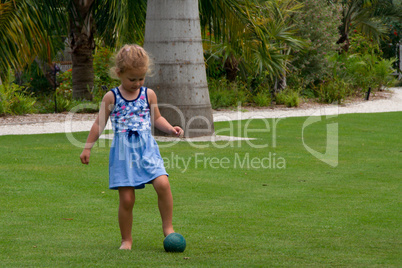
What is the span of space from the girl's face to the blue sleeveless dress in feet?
0.36

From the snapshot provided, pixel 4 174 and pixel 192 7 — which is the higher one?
pixel 192 7

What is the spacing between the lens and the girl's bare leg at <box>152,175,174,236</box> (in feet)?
14.3

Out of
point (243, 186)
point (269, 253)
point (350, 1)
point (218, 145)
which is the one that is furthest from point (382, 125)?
point (350, 1)

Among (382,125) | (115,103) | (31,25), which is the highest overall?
(31,25)

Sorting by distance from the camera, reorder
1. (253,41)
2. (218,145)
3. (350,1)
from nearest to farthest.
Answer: (218,145), (253,41), (350,1)

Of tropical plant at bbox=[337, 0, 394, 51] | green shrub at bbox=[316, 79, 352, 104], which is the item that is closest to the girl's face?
green shrub at bbox=[316, 79, 352, 104]

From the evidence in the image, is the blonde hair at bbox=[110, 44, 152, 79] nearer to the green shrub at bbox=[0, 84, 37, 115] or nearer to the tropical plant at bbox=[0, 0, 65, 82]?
the tropical plant at bbox=[0, 0, 65, 82]

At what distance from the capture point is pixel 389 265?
13.1 feet

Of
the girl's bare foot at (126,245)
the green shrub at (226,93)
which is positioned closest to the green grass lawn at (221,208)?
the girl's bare foot at (126,245)

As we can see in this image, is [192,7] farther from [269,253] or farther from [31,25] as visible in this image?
[269,253]

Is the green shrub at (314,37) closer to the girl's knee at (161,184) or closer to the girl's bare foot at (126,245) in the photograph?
the girl's knee at (161,184)

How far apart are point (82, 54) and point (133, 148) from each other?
1315 cm

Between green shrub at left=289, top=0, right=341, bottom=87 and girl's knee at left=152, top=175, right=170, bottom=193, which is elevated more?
green shrub at left=289, top=0, right=341, bottom=87

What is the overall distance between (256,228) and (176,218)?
0.80 metres
